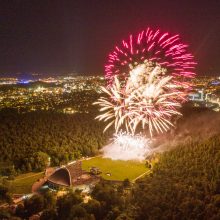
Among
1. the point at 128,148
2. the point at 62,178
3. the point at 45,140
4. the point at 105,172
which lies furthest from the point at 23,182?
the point at 128,148

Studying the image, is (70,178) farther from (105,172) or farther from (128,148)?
(128,148)

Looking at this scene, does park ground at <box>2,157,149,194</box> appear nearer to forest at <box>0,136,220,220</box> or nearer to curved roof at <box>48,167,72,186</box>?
curved roof at <box>48,167,72,186</box>

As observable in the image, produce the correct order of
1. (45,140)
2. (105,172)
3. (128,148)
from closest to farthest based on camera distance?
(105,172), (45,140), (128,148)

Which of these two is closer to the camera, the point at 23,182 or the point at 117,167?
the point at 23,182

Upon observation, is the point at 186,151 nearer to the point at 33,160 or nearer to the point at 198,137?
the point at 198,137

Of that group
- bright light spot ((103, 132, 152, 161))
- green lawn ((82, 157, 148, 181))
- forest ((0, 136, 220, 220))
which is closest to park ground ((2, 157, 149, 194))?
green lawn ((82, 157, 148, 181))

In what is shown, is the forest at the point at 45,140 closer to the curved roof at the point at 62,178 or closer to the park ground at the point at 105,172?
the park ground at the point at 105,172

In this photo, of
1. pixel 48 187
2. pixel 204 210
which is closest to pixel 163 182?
pixel 204 210

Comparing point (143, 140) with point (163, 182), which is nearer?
point (163, 182)

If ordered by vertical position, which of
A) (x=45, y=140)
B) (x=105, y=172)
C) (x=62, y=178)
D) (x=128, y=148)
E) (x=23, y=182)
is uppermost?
(x=45, y=140)
